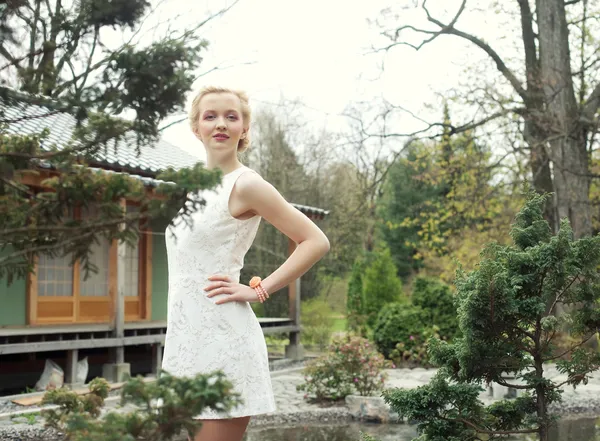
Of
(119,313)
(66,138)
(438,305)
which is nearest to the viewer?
(66,138)

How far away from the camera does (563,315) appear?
3.72 meters

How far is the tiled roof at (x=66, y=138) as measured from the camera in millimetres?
2240

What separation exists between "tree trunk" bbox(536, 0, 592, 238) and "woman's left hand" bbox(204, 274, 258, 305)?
11685 millimetres

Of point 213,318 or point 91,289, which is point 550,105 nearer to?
point 91,289

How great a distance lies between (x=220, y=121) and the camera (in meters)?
2.73

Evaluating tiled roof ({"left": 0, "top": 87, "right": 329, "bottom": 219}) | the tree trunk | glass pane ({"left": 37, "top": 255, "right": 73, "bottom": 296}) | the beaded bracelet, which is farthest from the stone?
the beaded bracelet

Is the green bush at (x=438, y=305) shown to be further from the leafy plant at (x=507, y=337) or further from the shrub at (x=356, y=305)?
the leafy plant at (x=507, y=337)

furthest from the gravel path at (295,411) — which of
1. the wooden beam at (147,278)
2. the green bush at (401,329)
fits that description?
the wooden beam at (147,278)

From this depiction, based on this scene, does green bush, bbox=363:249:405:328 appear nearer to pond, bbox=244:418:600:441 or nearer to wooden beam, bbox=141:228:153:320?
wooden beam, bbox=141:228:153:320

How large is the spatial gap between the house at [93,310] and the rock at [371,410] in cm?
376

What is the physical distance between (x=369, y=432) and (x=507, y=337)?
14.1 ft

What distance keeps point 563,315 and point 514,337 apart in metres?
0.26

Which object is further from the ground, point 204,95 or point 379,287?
point 204,95

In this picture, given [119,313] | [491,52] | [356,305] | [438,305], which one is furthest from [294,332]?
[491,52]
